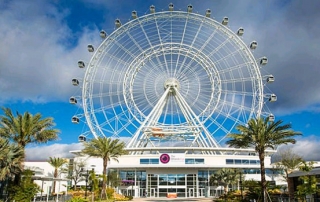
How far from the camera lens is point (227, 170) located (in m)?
54.4

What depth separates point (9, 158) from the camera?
25266mm

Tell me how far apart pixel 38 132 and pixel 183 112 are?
29014 mm

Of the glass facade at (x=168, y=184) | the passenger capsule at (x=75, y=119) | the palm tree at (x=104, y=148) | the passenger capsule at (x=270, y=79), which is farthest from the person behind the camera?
the glass facade at (x=168, y=184)

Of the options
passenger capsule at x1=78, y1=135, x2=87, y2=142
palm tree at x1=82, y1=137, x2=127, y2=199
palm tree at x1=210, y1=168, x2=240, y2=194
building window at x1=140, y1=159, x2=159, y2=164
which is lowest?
palm tree at x1=210, y1=168, x2=240, y2=194

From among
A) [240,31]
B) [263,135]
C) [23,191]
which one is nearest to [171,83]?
[240,31]

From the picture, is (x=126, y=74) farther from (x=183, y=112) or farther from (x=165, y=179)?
(x=165, y=179)

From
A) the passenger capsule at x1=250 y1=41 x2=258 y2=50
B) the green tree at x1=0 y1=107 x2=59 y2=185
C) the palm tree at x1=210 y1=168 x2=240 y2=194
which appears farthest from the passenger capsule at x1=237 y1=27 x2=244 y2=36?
the green tree at x1=0 y1=107 x2=59 y2=185

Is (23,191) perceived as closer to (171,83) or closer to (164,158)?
(171,83)

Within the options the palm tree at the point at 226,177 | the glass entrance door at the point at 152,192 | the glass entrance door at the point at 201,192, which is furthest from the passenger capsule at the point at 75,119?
the glass entrance door at the point at 201,192

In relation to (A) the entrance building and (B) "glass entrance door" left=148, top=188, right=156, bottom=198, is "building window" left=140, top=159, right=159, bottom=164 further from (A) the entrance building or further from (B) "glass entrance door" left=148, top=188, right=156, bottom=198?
(B) "glass entrance door" left=148, top=188, right=156, bottom=198

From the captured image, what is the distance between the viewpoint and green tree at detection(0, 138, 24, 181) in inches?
961

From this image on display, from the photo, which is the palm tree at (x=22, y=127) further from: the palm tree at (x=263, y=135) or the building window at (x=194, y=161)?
the building window at (x=194, y=161)

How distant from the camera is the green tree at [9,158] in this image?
2442cm

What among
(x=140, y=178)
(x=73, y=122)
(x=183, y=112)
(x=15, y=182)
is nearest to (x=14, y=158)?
(x=15, y=182)
